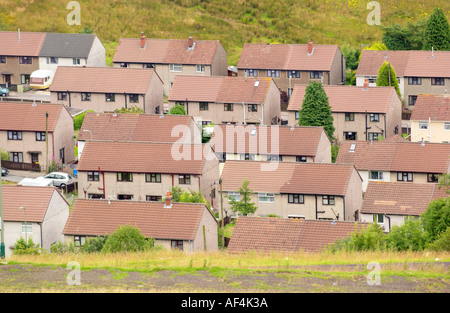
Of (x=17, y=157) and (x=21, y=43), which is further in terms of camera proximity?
(x=21, y=43)

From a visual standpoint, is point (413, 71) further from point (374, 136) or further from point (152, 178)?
point (152, 178)

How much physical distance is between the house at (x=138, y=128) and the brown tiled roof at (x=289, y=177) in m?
10.2

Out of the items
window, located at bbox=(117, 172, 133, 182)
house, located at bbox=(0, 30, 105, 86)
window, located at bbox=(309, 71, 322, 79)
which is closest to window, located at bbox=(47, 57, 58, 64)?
house, located at bbox=(0, 30, 105, 86)

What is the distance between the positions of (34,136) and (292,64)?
30766mm

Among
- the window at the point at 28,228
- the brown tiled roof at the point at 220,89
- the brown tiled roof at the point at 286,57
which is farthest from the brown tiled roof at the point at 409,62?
the window at the point at 28,228

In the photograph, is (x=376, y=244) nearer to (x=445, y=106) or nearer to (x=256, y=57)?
(x=445, y=106)

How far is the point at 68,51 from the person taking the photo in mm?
111375

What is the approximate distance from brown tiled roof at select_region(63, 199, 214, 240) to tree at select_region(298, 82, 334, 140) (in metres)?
25.7

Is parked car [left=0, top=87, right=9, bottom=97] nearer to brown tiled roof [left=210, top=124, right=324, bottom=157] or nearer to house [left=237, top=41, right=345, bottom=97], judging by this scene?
house [left=237, top=41, right=345, bottom=97]

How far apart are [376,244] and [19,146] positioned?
4283 cm

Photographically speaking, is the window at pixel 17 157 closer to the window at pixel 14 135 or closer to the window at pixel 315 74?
the window at pixel 14 135

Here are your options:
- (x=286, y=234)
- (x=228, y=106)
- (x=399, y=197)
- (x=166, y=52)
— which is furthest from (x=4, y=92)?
(x=286, y=234)

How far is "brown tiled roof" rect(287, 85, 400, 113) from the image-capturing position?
9325cm

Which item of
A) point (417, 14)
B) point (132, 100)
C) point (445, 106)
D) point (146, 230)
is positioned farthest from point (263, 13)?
point (146, 230)
